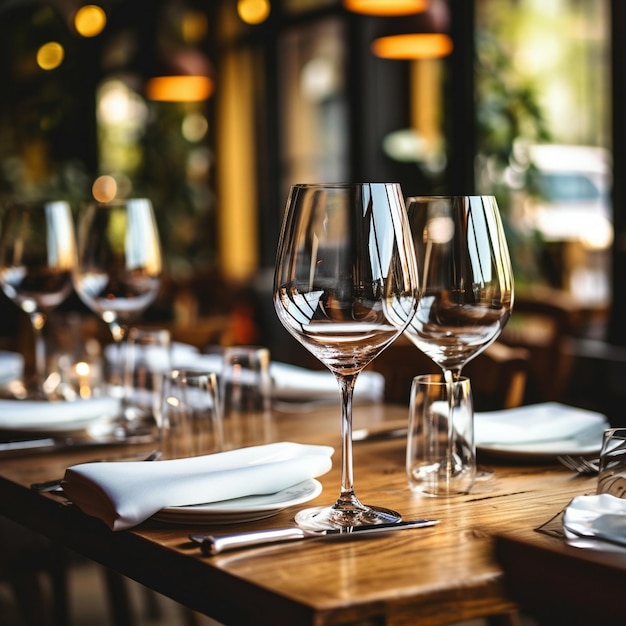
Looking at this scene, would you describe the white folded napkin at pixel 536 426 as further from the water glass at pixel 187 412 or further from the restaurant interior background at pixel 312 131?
the restaurant interior background at pixel 312 131

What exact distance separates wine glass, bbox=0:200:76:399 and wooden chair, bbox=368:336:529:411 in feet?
2.11

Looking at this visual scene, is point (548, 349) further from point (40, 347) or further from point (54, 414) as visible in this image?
point (54, 414)

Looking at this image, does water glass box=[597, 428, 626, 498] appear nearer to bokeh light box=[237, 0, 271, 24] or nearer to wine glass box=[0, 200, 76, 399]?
wine glass box=[0, 200, 76, 399]

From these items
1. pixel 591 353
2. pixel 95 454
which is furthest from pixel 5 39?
pixel 95 454

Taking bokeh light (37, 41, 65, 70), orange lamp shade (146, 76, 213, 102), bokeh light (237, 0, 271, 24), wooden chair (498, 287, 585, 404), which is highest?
bokeh light (37, 41, 65, 70)

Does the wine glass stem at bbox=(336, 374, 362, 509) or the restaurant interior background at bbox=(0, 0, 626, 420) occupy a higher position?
the restaurant interior background at bbox=(0, 0, 626, 420)

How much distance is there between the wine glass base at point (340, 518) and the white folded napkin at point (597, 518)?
150 millimetres

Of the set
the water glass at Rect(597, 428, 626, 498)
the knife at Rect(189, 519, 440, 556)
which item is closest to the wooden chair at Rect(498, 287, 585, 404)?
the water glass at Rect(597, 428, 626, 498)

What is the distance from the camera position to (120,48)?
9.91m

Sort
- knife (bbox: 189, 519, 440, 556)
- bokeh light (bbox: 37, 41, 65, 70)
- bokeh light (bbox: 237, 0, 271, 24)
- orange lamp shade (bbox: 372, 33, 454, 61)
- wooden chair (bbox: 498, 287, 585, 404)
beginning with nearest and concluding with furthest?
knife (bbox: 189, 519, 440, 556) < wooden chair (bbox: 498, 287, 585, 404) < orange lamp shade (bbox: 372, 33, 454, 61) < bokeh light (bbox: 237, 0, 271, 24) < bokeh light (bbox: 37, 41, 65, 70)

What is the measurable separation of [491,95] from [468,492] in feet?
13.5

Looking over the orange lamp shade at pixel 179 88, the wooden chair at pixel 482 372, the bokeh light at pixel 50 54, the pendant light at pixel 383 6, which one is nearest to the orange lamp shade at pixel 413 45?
the pendant light at pixel 383 6

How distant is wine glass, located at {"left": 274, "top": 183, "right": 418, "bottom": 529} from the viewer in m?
0.86

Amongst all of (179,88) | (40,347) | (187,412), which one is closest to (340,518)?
(187,412)
